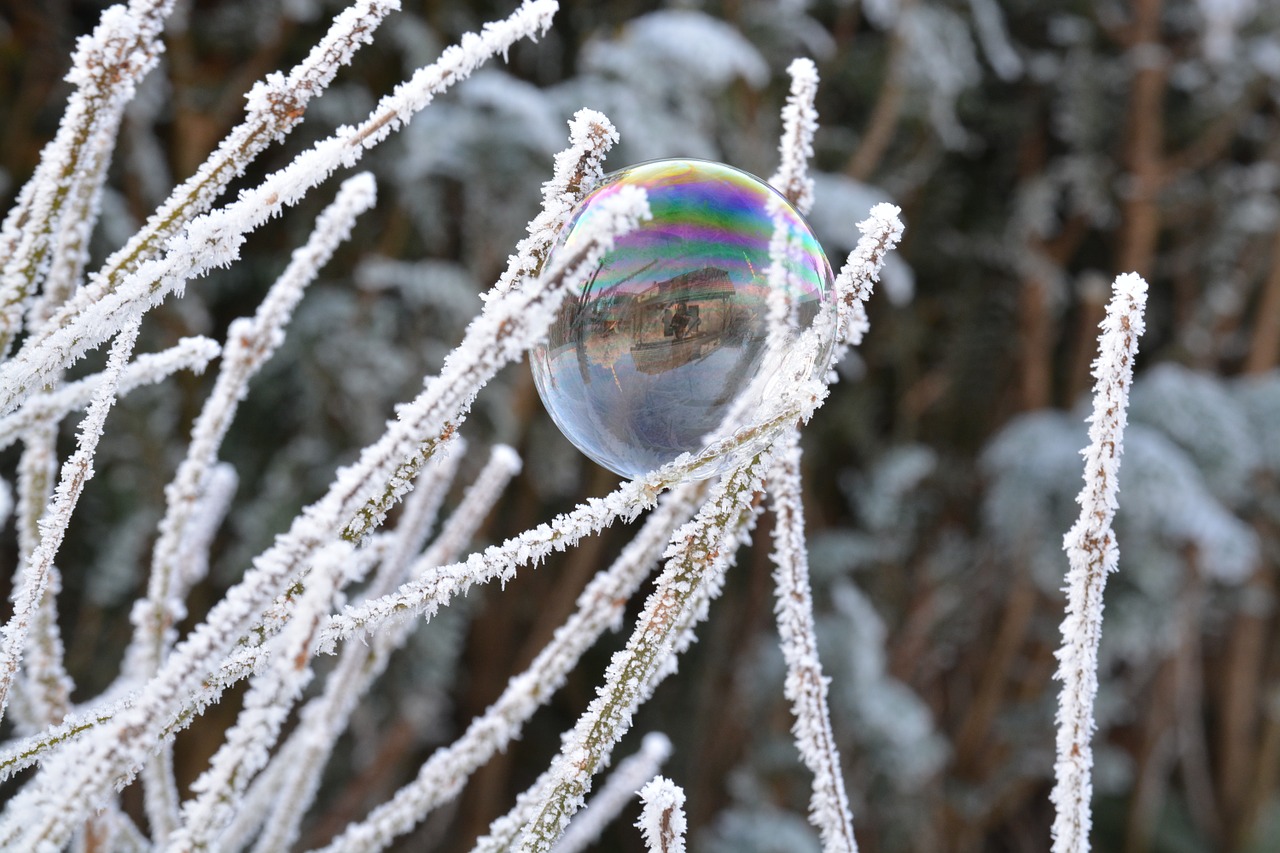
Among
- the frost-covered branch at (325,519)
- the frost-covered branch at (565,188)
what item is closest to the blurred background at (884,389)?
the frost-covered branch at (565,188)

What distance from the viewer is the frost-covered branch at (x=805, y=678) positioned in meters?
0.44

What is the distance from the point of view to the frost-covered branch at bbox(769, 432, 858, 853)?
0.44m

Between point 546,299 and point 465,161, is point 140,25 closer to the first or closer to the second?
point 546,299

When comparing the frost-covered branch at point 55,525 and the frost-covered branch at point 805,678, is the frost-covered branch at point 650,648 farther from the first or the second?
the frost-covered branch at point 55,525

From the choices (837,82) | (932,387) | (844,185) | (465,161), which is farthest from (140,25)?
(932,387)

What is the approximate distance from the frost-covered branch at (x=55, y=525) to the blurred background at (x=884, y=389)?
1.06 meters

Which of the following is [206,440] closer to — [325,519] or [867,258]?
[325,519]

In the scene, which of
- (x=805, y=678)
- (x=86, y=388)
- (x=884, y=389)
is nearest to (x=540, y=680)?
(x=805, y=678)

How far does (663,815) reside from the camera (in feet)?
1.11

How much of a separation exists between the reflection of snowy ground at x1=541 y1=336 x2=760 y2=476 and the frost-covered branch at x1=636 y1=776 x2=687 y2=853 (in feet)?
0.54

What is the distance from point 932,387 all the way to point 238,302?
51.6 inches

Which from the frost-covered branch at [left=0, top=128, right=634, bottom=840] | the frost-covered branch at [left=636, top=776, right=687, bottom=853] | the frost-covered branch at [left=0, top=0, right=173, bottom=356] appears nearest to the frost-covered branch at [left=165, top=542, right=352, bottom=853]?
the frost-covered branch at [left=0, top=128, right=634, bottom=840]

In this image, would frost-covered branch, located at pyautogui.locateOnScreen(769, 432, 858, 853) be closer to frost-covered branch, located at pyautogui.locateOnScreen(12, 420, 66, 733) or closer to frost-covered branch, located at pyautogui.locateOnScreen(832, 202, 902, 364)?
frost-covered branch, located at pyautogui.locateOnScreen(832, 202, 902, 364)

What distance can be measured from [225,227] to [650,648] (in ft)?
0.67
